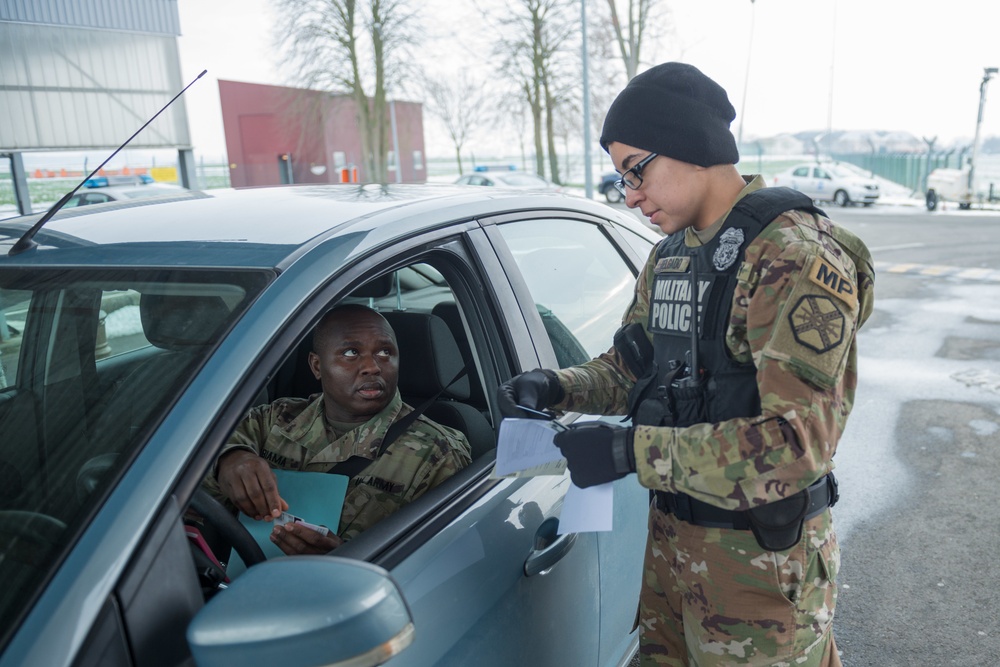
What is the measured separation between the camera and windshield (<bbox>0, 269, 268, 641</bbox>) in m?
1.13

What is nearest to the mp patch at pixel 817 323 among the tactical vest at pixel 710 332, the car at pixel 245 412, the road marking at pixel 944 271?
the tactical vest at pixel 710 332

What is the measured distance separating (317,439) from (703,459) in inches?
45.3

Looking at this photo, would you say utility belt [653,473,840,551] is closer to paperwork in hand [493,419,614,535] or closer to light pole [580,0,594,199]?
paperwork in hand [493,419,614,535]

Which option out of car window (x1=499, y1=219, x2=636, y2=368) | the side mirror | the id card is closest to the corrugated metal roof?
car window (x1=499, y1=219, x2=636, y2=368)

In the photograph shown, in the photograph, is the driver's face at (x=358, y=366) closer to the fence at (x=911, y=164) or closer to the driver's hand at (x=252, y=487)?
the driver's hand at (x=252, y=487)

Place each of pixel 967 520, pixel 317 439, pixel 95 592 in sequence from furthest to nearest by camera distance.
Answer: pixel 967 520, pixel 317 439, pixel 95 592

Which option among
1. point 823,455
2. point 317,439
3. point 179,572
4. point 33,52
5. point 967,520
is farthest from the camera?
point 33,52

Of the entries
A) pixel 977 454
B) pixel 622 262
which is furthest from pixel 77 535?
pixel 977 454

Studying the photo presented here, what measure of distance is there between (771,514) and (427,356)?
3.70 ft

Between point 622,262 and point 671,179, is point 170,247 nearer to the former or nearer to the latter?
point 671,179

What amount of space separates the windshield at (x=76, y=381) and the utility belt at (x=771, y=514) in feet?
3.15

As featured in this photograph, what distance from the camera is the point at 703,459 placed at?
4.61 feet

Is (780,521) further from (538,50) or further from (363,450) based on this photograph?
(538,50)

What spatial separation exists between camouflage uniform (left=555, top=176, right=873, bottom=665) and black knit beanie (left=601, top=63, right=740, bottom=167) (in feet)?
0.44
